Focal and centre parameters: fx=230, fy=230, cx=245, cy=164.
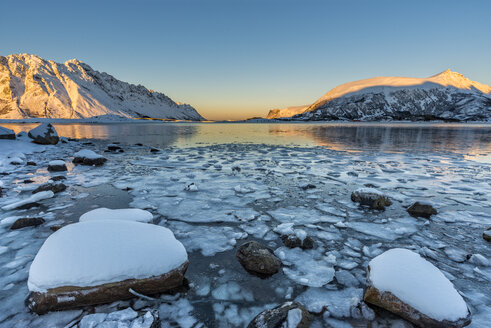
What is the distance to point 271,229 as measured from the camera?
3.40 meters

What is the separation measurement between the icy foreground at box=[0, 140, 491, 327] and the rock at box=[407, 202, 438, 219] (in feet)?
0.34

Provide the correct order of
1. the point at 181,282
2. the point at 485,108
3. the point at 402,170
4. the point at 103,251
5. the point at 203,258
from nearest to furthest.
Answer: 1. the point at 103,251
2. the point at 181,282
3. the point at 203,258
4. the point at 402,170
5. the point at 485,108

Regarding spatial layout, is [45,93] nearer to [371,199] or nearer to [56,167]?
[56,167]

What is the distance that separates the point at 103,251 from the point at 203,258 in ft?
3.47

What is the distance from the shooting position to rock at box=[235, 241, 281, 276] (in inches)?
95.8

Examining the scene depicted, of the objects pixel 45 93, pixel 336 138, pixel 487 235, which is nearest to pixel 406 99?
pixel 336 138

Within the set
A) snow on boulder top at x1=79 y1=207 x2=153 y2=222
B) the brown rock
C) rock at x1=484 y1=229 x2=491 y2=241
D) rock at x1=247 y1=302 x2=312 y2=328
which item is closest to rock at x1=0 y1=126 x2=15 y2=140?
snow on boulder top at x1=79 y1=207 x2=153 y2=222

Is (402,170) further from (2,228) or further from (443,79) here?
(443,79)

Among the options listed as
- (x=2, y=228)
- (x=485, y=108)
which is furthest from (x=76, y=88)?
(x=485, y=108)

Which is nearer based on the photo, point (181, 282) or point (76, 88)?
point (181, 282)

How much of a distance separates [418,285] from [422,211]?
8.29 ft

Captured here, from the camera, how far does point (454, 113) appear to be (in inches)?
5679

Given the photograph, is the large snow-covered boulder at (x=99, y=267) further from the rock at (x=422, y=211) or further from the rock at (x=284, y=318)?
the rock at (x=422, y=211)

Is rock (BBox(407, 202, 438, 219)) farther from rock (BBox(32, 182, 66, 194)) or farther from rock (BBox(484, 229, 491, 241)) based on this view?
rock (BBox(32, 182, 66, 194))
